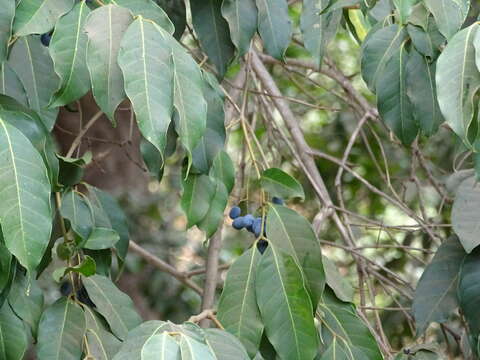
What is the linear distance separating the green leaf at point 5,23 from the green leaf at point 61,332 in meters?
0.43

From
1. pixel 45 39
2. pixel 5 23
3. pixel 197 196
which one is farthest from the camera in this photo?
pixel 45 39

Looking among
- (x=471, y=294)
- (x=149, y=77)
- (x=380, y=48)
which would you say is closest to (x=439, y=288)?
(x=471, y=294)

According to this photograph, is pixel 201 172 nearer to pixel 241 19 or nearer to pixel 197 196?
pixel 197 196

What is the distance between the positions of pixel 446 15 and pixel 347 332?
1.82 feet

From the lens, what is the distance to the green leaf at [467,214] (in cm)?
161

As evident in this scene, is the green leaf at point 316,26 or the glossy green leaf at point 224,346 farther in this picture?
the green leaf at point 316,26

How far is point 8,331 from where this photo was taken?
4.53 feet

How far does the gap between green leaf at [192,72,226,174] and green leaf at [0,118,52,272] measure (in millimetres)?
366

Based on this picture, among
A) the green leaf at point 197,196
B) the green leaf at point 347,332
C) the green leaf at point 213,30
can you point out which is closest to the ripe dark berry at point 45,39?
the green leaf at point 213,30

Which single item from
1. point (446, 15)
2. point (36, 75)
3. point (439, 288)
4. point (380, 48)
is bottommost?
point (439, 288)

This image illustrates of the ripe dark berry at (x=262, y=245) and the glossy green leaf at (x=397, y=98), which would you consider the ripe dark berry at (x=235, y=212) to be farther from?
the glossy green leaf at (x=397, y=98)

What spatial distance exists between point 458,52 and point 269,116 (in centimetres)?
123

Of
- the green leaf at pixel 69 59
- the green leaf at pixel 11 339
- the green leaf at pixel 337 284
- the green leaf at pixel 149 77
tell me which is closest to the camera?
the green leaf at pixel 149 77

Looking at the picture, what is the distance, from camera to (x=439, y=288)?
1.71 meters
